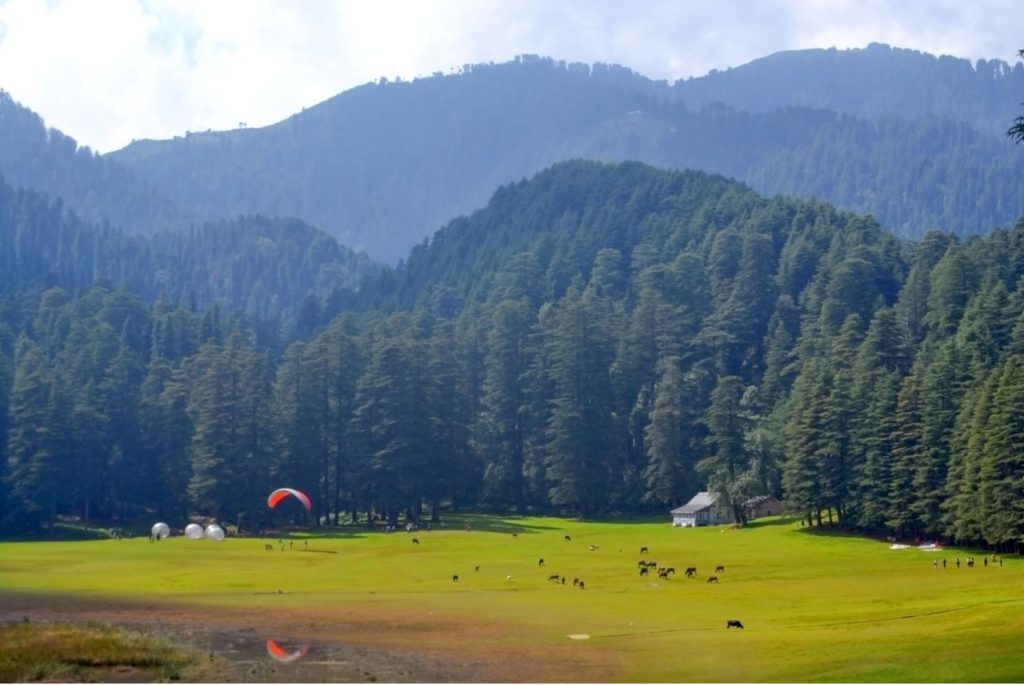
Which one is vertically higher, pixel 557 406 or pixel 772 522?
pixel 557 406

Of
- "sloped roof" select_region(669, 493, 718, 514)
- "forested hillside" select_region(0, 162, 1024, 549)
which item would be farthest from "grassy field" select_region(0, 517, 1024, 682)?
"forested hillside" select_region(0, 162, 1024, 549)

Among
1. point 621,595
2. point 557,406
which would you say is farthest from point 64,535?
point 621,595

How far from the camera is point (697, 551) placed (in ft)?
306

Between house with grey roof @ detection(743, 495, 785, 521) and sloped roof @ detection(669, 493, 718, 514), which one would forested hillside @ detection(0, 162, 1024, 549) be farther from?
sloped roof @ detection(669, 493, 718, 514)

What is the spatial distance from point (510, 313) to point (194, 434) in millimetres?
41516

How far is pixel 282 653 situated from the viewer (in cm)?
4981

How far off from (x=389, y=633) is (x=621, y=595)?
1696 cm

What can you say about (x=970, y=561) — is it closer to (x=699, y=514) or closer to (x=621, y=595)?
(x=621, y=595)

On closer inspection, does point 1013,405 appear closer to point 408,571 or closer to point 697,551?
point 697,551

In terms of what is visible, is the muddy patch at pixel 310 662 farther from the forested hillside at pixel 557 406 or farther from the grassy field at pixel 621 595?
the forested hillside at pixel 557 406

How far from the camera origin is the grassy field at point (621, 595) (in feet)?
148

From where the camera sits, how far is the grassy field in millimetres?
45000

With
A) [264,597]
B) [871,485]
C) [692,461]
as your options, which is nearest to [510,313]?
[692,461]

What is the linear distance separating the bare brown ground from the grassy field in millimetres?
255
